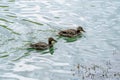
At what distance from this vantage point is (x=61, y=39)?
1656 cm

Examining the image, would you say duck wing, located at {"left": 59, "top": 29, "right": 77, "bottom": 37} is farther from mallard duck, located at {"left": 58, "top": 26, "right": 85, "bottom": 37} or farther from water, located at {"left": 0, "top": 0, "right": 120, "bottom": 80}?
water, located at {"left": 0, "top": 0, "right": 120, "bottom": 80}

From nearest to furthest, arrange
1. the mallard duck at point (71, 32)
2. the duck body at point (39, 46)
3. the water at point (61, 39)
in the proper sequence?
the water at point (61, 39), the duck body at point (39, 46), the mallard duck at point (71, 32)

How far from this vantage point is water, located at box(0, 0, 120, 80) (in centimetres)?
1320

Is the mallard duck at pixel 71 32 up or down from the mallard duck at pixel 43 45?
down

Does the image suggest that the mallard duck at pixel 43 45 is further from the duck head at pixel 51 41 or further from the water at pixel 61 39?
the water at pixel 61 39

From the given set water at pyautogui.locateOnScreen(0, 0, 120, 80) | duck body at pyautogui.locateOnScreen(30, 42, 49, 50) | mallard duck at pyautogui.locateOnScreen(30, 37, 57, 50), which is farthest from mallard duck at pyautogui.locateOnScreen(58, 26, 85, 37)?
duck body at pyautogui.locateOnScreen(30, 42, 49, 50)

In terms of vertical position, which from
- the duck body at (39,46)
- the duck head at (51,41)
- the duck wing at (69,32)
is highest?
the duck body at (39,46)

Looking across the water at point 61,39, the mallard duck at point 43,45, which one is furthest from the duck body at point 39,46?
the water at point 61,39

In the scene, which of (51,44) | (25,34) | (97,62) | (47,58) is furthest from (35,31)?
(97,62)

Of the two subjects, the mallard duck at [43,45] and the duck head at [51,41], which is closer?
the mallard duck at [43,45]

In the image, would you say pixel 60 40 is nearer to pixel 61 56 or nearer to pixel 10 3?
pixel 61 56

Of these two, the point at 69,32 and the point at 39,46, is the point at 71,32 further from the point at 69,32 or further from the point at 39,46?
the point at 39,46

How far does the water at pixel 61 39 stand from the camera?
520 inches

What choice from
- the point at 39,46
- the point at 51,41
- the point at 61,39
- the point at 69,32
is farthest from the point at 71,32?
the point at 39,46
